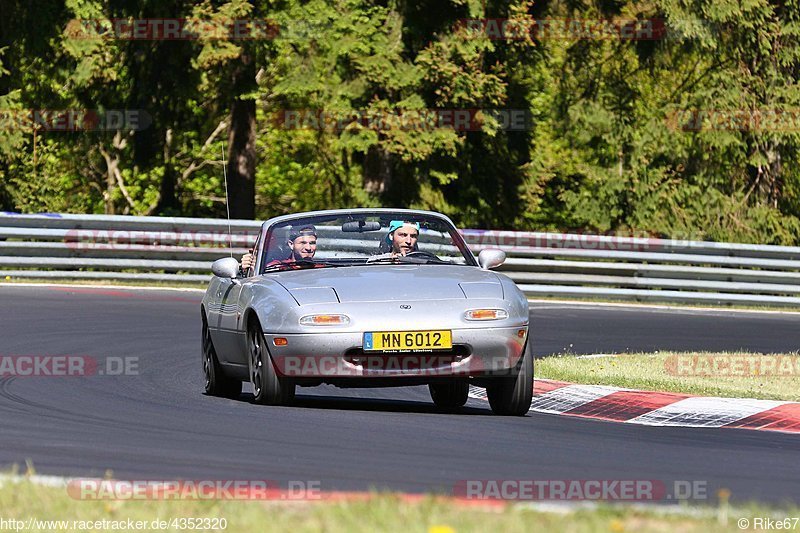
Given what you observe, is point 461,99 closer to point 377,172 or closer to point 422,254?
point 377,172

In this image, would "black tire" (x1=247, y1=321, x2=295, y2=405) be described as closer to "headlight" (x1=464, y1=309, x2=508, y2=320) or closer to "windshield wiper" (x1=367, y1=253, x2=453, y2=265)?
"windshield wiper" (x1=367, y1=253, x2=453, y2=265)

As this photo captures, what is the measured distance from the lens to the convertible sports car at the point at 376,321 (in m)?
9.96

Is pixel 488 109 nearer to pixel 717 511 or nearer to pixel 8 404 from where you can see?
pixel 8 404

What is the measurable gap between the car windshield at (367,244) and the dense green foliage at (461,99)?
18.2m

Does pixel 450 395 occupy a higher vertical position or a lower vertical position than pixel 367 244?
lower

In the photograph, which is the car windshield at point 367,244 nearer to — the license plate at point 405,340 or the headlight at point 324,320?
the headlight at point 324,320

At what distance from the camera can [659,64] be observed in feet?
116

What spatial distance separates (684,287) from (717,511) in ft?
61.6

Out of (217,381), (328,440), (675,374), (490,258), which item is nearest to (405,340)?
(328,440)

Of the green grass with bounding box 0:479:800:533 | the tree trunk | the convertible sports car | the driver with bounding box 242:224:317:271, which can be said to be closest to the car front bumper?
the convertible sports car

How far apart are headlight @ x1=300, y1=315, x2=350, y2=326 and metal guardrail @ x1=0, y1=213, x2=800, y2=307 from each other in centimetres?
1374

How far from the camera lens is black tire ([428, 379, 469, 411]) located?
37.6 feet

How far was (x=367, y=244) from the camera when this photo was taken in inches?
463

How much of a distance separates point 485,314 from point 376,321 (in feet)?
2.33
